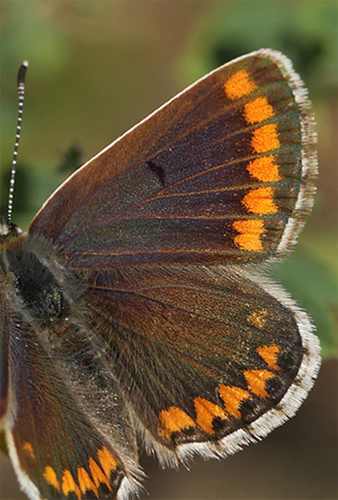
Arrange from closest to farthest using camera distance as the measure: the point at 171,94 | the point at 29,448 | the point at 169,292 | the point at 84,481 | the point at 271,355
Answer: the point at 29,448 < the point at 84,481 < the point at 271,355 < the point at 169,292 < the point at 171,94

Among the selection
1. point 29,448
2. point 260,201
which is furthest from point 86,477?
point 260,201

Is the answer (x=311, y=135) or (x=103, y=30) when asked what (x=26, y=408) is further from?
(x=103, y=30)

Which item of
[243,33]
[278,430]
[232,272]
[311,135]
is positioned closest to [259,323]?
[232,272]

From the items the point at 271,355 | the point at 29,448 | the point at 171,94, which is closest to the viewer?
the point at 29,448

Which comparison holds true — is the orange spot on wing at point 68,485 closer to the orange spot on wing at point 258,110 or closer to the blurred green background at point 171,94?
the blurred green background at point 171,94

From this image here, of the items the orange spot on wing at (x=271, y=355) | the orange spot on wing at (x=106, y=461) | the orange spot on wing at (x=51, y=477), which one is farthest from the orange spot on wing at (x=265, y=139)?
the orange spot on wing at (x=51, y=477)

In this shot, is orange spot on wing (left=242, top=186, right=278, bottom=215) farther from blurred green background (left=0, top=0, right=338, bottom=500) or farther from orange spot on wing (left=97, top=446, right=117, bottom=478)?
orange spot on wing (left=97, top=446, right=117, bottom=478)

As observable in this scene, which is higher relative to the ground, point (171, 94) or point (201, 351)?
point (171, 94)

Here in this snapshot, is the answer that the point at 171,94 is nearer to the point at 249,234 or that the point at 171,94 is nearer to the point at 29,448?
the point at 249,234
